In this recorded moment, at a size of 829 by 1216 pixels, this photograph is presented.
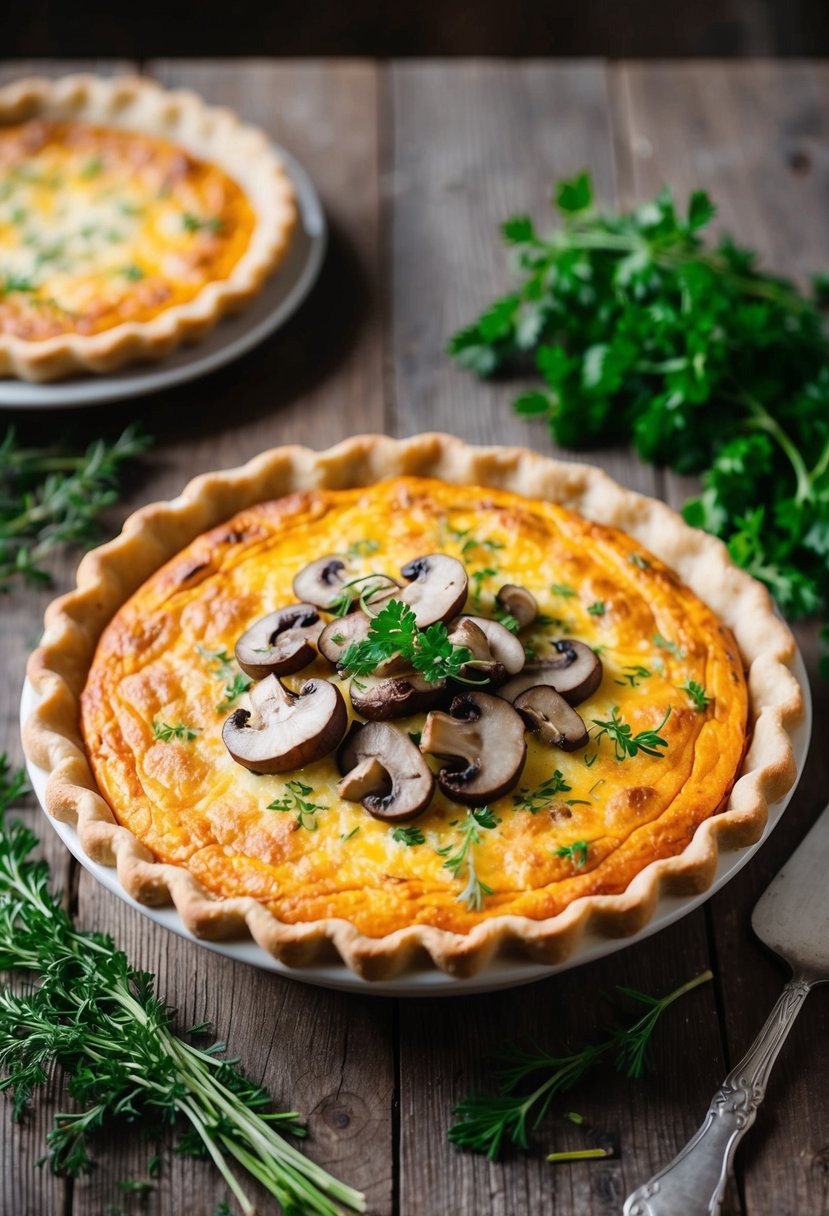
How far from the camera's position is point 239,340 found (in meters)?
4.80

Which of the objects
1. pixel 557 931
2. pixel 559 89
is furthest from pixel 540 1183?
pixel 559 89

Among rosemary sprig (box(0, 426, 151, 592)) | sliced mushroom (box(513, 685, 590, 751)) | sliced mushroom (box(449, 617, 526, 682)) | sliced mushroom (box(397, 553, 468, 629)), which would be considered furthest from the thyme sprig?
rosemary sprig (box(0, 426, 151, 592))

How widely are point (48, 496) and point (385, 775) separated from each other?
6.40ft

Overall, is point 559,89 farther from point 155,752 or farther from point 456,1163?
point 456,1163

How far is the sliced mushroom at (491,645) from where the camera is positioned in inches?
128

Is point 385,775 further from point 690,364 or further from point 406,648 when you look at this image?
point 690,364

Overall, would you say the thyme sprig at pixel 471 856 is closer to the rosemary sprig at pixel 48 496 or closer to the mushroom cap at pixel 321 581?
the mushroom cap at pixel 321 581

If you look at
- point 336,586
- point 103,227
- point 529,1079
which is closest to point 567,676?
point 336,586

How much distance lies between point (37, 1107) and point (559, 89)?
5.06m

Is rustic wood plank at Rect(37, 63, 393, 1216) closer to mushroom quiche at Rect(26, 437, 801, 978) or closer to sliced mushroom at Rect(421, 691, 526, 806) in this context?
mushroom quiche at Rect(26, 437, 801, 978)

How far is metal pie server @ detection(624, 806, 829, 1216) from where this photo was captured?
9.24 feet

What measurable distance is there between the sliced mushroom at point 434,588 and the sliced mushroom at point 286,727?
324mm

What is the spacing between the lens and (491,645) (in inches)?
131

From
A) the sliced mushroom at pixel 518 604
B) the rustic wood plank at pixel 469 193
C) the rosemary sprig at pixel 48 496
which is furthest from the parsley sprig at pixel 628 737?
the rosemary sprig at pixel 48 496
